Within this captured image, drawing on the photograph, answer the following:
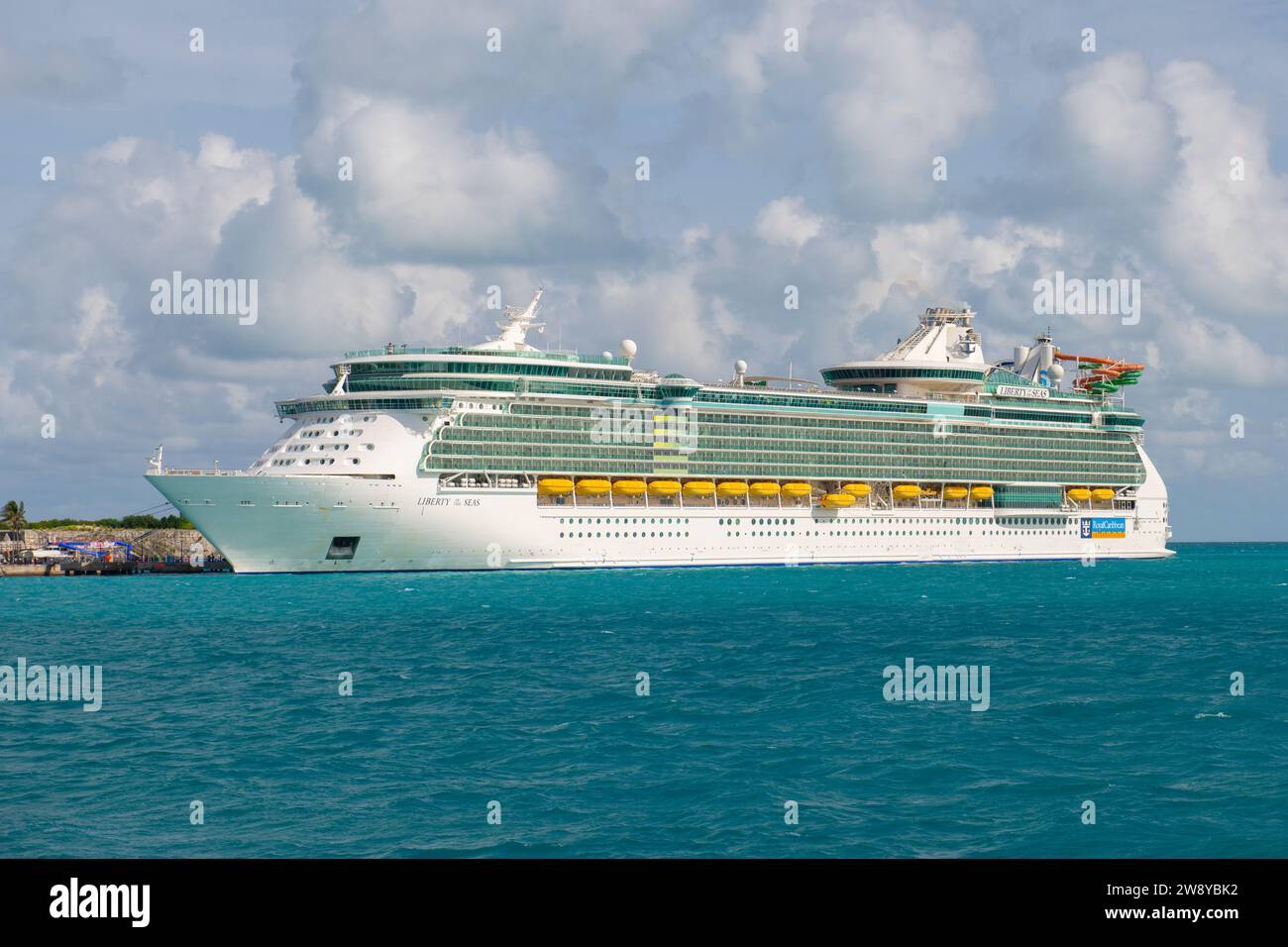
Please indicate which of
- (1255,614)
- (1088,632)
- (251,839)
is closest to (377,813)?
(251,839)

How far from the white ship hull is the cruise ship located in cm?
15

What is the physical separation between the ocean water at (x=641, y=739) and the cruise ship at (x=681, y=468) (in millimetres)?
26223

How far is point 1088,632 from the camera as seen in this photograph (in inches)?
2116
